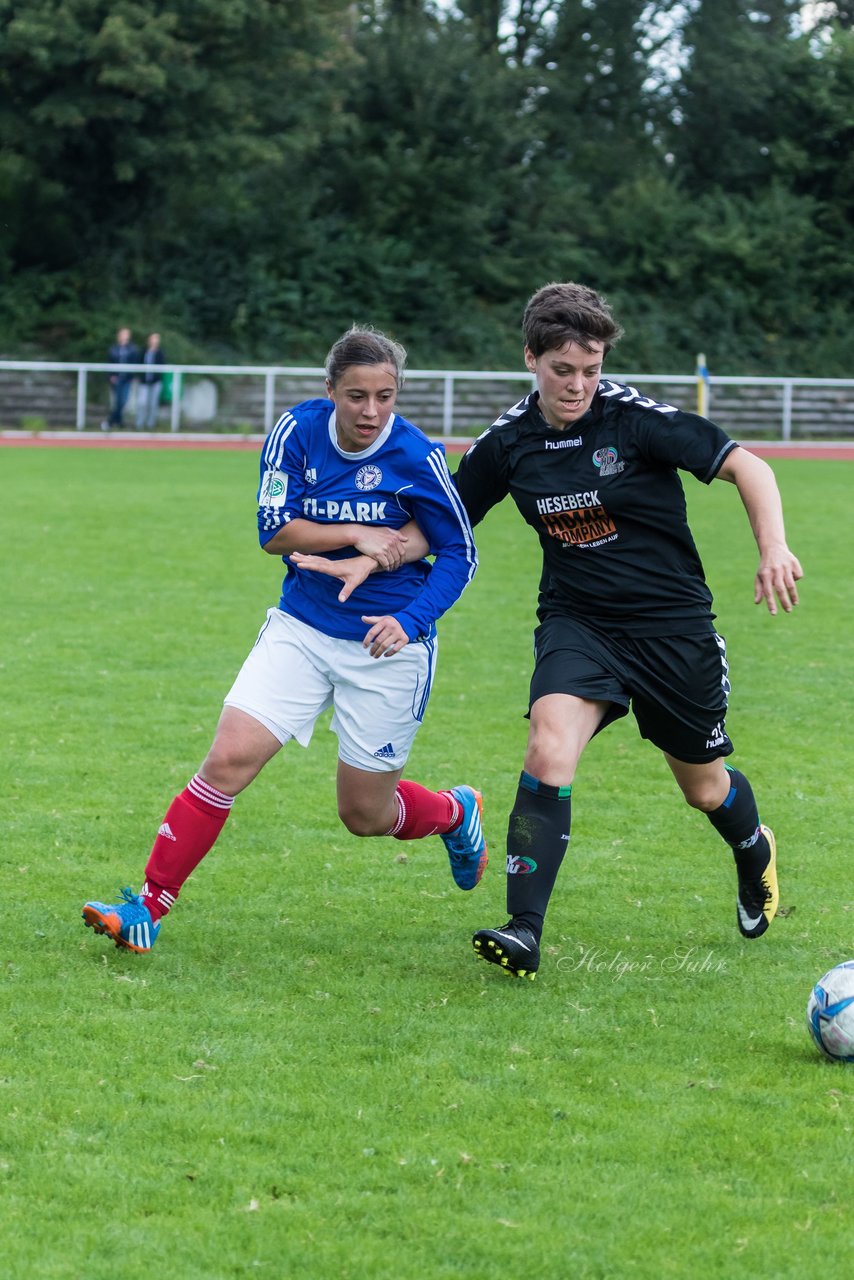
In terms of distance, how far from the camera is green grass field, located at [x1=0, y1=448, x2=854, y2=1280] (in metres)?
3.12

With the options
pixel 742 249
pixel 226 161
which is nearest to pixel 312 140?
pixel 226 161

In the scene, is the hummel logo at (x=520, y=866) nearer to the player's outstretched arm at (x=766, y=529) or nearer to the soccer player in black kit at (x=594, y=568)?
the soccer player in black kit at (x=594, y=568)

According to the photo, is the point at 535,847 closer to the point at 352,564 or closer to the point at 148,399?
the point at 352,564

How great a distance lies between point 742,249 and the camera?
119 feet

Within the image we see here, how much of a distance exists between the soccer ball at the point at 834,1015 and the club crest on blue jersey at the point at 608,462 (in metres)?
1.55

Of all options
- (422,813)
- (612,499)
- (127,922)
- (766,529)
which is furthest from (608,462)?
(127,922)

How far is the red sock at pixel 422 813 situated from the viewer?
17.4 feet

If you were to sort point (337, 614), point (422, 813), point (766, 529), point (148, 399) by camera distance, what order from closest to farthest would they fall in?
1. point (766, 529)
2. point (337, 614)
3. point (422, 813)
4. point (148, 399)

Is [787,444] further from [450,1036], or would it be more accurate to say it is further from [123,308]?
[450,1036]

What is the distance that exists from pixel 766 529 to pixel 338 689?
1373 mm

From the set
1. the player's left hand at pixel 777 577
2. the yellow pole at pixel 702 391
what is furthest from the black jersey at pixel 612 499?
the yellow pole at pixel 702 391

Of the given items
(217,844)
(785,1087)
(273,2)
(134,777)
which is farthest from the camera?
(273,2)

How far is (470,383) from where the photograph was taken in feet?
93.5

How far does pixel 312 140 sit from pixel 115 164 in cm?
415
